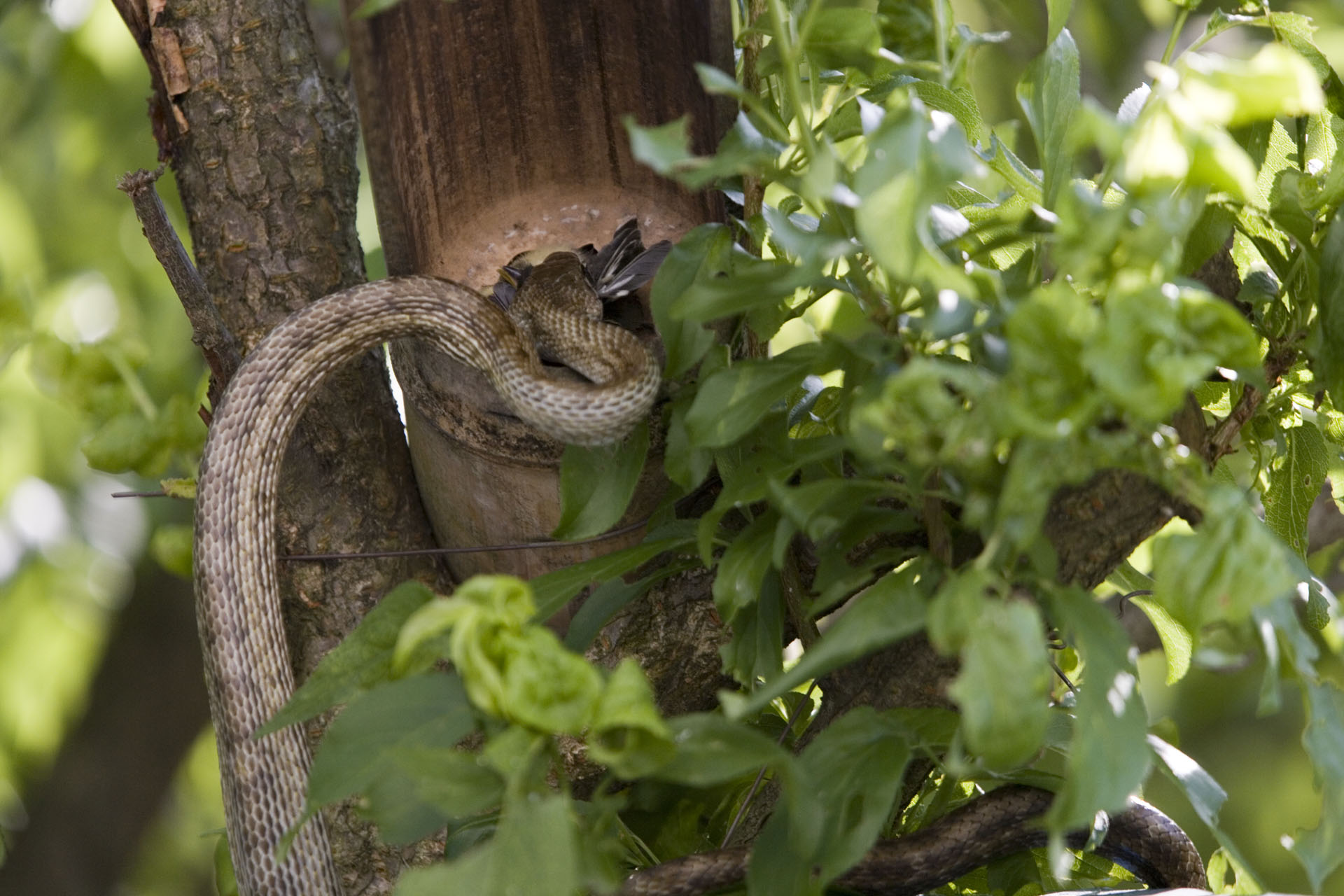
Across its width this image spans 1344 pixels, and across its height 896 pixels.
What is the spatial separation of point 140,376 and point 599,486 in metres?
0.78

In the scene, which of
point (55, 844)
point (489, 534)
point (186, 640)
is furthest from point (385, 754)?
point (55, 844)

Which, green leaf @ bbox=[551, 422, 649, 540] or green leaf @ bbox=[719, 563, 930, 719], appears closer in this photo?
green leaf @ bbox=[719, 563, 930, 719]

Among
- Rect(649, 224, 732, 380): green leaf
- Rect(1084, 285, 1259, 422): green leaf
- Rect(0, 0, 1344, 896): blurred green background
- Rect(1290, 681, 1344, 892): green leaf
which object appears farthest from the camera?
Rect(0, 0, 1344, 896): blurred green background

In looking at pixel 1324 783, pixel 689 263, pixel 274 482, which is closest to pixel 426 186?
pixel 274 482

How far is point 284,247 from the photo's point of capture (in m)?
0.88

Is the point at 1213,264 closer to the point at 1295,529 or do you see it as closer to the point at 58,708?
the point at 1295,529

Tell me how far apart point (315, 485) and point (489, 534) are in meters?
0.14

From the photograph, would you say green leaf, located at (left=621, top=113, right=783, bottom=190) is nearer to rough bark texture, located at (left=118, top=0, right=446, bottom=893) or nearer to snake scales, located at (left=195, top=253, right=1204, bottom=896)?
snake scales, located at (left=195, top=253, right=1204, bottom=896)

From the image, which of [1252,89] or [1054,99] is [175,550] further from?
[1252,89]

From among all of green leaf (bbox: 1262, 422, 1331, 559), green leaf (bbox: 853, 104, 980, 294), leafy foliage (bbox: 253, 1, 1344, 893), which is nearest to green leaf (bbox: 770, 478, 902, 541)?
leafy foliage (bbox: 253, 1, 1344, 893)

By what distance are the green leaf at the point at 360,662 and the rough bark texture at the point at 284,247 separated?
33 centimetres

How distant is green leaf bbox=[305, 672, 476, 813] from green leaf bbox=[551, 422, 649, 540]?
0.59 feet

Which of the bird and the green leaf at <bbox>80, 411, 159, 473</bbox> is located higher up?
the bird

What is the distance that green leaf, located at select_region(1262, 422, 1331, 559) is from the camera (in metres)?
0.74
